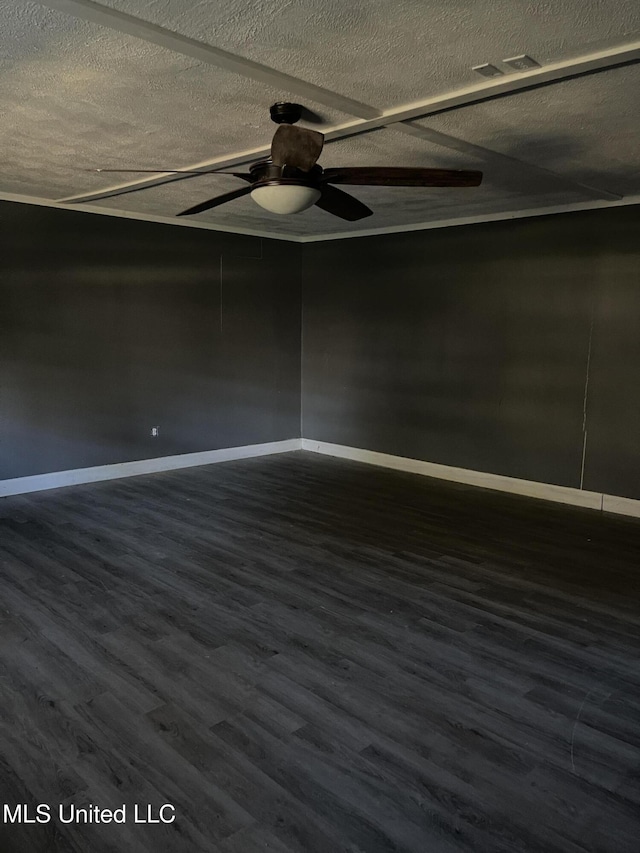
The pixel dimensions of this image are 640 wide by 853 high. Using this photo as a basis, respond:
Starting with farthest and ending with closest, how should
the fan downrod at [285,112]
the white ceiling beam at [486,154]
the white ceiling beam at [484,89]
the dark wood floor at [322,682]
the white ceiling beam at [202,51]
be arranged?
the white ceiling beam at [486,154] < the fan downrod at [285,112] < the white ceiling beam at [484,89] < the white ceiling beam at [202,51] < the dark wood floor at [322,682]

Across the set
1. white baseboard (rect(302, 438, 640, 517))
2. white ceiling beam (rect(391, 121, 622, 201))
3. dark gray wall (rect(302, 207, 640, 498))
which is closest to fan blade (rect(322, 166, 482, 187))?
white ceiling beam (rect(391, 121, 622, 201))

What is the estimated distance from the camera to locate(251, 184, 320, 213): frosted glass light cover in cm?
291

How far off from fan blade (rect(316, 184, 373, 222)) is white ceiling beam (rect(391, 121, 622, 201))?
46cm

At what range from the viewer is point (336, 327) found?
287 inches

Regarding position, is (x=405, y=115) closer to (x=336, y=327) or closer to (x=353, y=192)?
(x=353, y=192)

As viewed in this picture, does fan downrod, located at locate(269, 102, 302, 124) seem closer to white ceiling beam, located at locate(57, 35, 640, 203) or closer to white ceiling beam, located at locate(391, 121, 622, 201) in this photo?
white ceiling beam, located at locate(57, 35, 640, 203)

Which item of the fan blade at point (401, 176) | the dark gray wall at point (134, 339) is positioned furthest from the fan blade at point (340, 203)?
the dark gray wall at point (134, 339)

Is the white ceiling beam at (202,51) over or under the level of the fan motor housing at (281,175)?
over

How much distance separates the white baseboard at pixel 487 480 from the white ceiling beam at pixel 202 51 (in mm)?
3740

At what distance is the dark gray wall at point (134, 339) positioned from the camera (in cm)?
545

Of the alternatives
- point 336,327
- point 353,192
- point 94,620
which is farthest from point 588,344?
point 94,620

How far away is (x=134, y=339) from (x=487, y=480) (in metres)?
3.68

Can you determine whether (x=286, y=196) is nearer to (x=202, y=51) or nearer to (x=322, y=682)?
(x=202, y=51)

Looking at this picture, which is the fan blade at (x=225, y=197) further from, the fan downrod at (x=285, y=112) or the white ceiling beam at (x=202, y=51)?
the white ceiling beam at (x=202, y=51)
